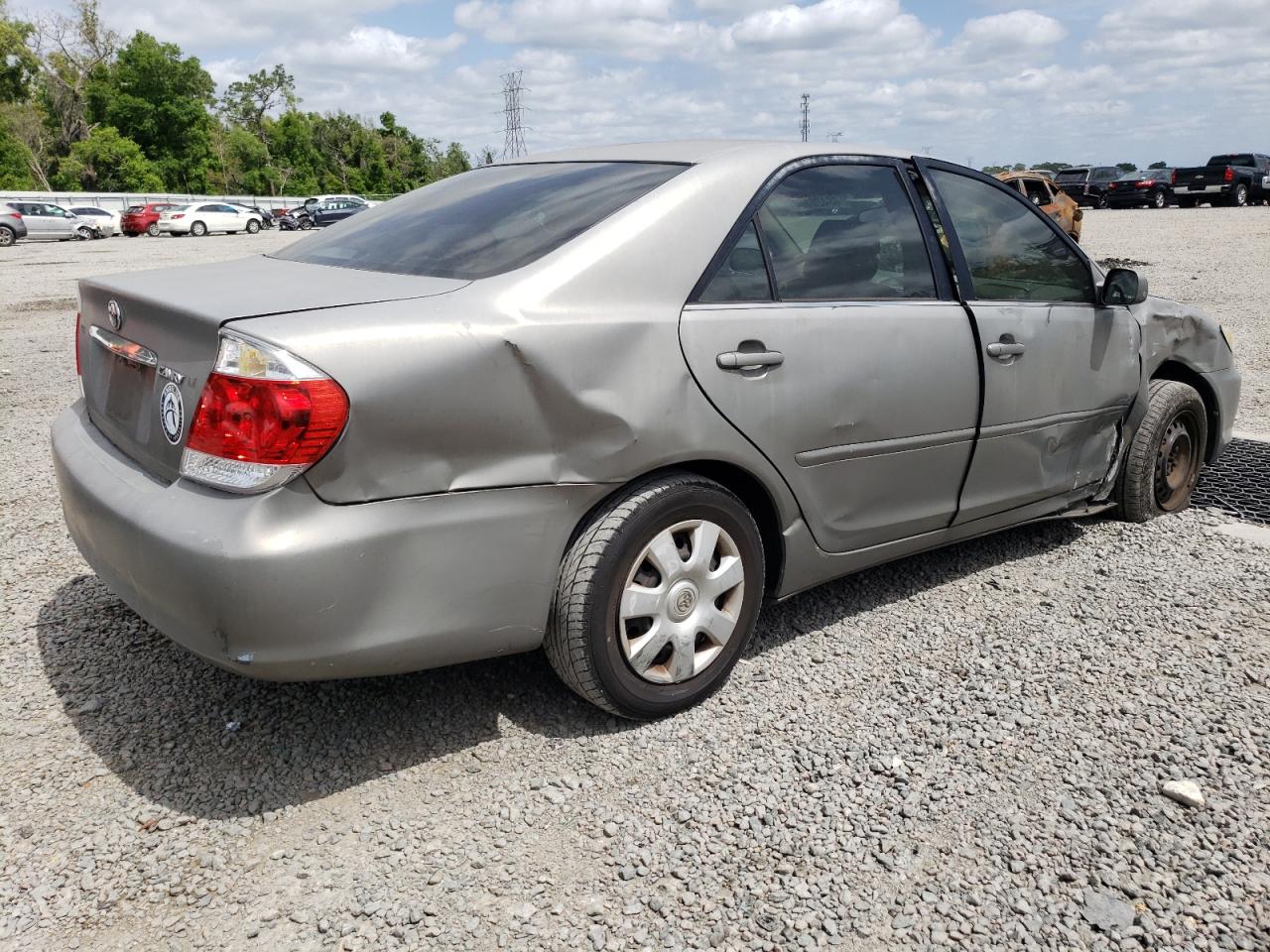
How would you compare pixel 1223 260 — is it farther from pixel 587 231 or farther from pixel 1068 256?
pixel 587 231

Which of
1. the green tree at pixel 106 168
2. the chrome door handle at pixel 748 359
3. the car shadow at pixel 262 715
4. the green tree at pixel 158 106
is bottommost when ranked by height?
the car shadow at pixel 262 715

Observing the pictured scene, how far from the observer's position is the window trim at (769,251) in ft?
9.93

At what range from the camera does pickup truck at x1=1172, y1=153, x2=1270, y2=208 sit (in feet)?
121

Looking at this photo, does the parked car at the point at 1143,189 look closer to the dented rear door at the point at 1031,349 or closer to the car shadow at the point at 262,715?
the dented rear door at the point at 1031,349

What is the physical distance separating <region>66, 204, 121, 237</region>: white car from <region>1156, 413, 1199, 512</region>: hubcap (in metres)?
41.1

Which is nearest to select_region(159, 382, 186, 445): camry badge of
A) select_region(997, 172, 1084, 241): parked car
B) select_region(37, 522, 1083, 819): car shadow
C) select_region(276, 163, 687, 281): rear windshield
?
select_region(276, 163, 687, 281): rear windshield

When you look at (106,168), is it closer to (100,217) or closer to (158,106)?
(158,106)

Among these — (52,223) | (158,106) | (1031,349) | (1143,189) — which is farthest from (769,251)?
(158,106)

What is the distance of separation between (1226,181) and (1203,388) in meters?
38.2

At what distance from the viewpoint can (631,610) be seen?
9.40ft

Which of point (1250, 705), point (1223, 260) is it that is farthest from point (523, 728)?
point (1223, 260)

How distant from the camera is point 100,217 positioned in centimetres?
3869

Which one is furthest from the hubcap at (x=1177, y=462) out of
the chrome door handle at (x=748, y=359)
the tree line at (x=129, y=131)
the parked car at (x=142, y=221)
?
the tree line at (x=129, y=131)

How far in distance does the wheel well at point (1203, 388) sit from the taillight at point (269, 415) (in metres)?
3.76
